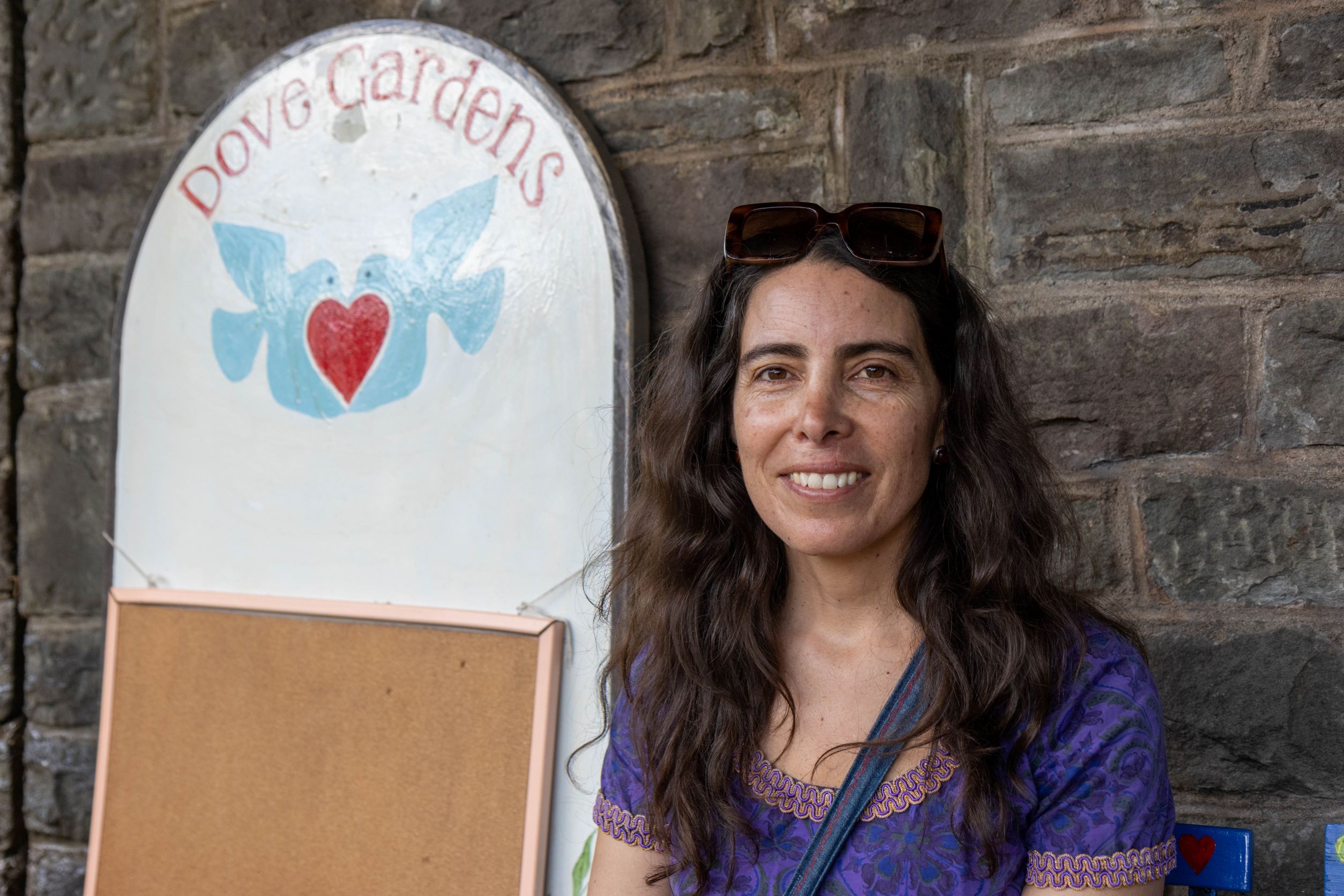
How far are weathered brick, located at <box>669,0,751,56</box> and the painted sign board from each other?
0.24 metres

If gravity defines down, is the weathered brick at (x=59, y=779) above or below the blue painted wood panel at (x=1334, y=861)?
below

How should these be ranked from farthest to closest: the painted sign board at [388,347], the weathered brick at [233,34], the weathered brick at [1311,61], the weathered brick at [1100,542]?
Result: the weathered brick at [233,34]
the painted sign board at [388,347]
the weathered brick at [1100,542]
the weathered brick at [1311,61]

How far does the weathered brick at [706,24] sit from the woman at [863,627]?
60cm

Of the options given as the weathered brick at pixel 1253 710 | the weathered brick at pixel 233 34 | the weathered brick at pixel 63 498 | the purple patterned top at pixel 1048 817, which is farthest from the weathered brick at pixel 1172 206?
the weathered brick at pixel 63 498

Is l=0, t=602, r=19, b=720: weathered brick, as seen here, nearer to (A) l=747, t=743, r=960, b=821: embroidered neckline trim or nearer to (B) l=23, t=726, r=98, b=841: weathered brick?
(B) l=23, t=726, r=98, b=841: weathered brick

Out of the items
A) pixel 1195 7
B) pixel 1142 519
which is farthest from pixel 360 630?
pixel 1195 7

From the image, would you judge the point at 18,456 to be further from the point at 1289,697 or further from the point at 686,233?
the point at 1289,697

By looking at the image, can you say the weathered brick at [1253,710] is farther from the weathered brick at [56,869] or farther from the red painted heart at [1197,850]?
the weathered brick at [56,869]

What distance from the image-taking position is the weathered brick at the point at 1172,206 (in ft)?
5.13

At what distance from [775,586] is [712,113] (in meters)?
0.84

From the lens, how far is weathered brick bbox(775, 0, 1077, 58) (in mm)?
1676

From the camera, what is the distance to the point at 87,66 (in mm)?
2207

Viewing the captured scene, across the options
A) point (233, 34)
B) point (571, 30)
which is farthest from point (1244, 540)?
point (233, 34)

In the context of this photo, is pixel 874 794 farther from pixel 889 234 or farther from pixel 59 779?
pixel 59 779
